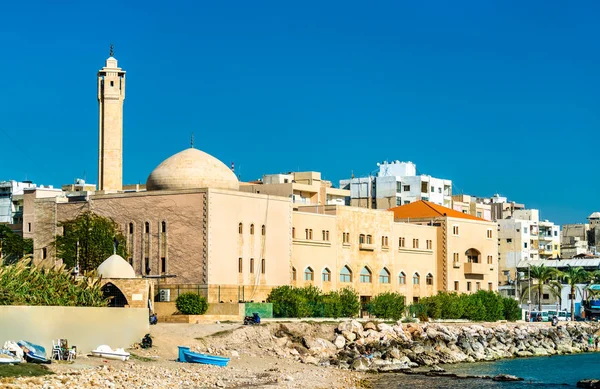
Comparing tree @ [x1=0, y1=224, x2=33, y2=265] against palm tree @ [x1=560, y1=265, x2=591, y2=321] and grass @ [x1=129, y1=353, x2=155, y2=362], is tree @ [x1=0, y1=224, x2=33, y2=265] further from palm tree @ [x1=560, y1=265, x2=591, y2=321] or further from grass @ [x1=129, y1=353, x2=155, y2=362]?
palm tree @ [x1=560, y1=265, x2=591, y2=321]

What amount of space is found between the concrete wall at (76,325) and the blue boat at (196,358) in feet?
8.05

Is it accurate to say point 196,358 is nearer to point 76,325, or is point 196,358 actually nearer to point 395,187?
point 76,325

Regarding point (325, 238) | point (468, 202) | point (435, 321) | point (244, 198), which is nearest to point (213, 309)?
point (244, 198)

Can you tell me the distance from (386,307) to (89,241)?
18.3m

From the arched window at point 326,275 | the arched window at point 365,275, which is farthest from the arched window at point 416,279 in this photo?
the arched window at point 326,275

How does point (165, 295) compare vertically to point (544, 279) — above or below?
below

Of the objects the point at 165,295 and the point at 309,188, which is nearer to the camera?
the point at 165,295

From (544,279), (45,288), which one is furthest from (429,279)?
(45,288)

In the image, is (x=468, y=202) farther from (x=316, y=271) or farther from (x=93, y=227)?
(x=93, y=227)

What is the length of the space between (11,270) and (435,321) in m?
33.4

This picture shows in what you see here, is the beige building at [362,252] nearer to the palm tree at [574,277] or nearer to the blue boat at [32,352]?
the palm tree at [574,277]

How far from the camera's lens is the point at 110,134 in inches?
2586

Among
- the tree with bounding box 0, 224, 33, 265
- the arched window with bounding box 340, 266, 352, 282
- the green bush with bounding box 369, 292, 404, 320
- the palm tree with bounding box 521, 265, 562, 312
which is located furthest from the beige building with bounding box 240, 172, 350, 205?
the green bush with bounding box 369, 292, 404, 320

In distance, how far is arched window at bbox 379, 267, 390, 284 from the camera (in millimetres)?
68938
